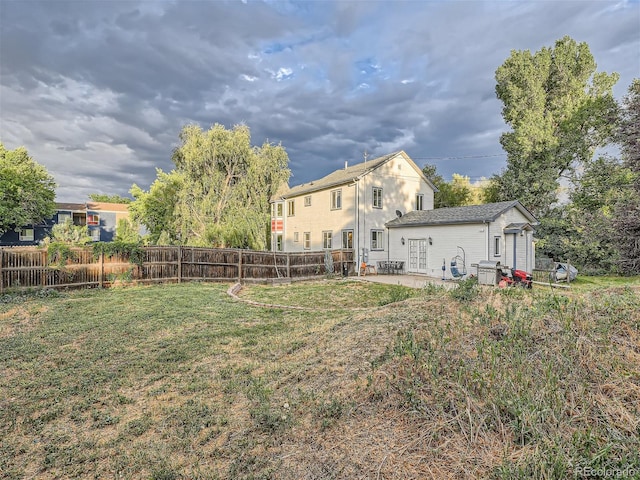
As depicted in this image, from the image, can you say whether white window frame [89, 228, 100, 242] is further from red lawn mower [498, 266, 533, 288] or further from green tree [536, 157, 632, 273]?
green tree [536, 157, 632, 273]

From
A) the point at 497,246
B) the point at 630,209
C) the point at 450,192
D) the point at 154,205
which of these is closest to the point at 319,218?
the point at 497,246

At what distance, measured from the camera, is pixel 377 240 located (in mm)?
20359

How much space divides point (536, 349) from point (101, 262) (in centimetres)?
1447

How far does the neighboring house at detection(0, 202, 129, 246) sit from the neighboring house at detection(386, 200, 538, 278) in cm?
3371

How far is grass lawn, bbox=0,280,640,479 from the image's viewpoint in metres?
2.33

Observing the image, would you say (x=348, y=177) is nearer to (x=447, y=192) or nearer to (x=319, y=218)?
(x=319, y=218)

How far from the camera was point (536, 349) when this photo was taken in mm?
3287

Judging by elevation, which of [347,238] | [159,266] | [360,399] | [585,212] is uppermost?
[585,212]

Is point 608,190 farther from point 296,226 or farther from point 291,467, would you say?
point 291,467

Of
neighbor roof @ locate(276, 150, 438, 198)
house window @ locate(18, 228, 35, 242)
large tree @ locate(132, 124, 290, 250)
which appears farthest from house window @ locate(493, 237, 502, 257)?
house window @ locate(18, 228, 35, 242)

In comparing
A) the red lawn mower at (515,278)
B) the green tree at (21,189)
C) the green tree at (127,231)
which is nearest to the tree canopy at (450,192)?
the red lawn mower at (515,278)

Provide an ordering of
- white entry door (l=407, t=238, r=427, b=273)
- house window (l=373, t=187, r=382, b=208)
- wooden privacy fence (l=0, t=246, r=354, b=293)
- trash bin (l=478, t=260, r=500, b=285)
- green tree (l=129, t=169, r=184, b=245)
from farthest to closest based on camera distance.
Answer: green tree (l=129, t=169, r=184, b=245) → house window (l=373, t=187, r=382, b=208) → white entry door (l=407, t=238, r=427, b=273) → trash bin (l=478, t=260, r=500, b=285) → wooden privacy fence (l=0, t=246, r=354, b=293)

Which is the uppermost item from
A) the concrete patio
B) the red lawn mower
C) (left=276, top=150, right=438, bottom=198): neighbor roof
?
(left=276, top=150, right=438, bottom=198): neighbor roof

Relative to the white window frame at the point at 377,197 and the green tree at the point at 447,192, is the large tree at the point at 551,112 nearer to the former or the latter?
the green tree at the point at 447,192
